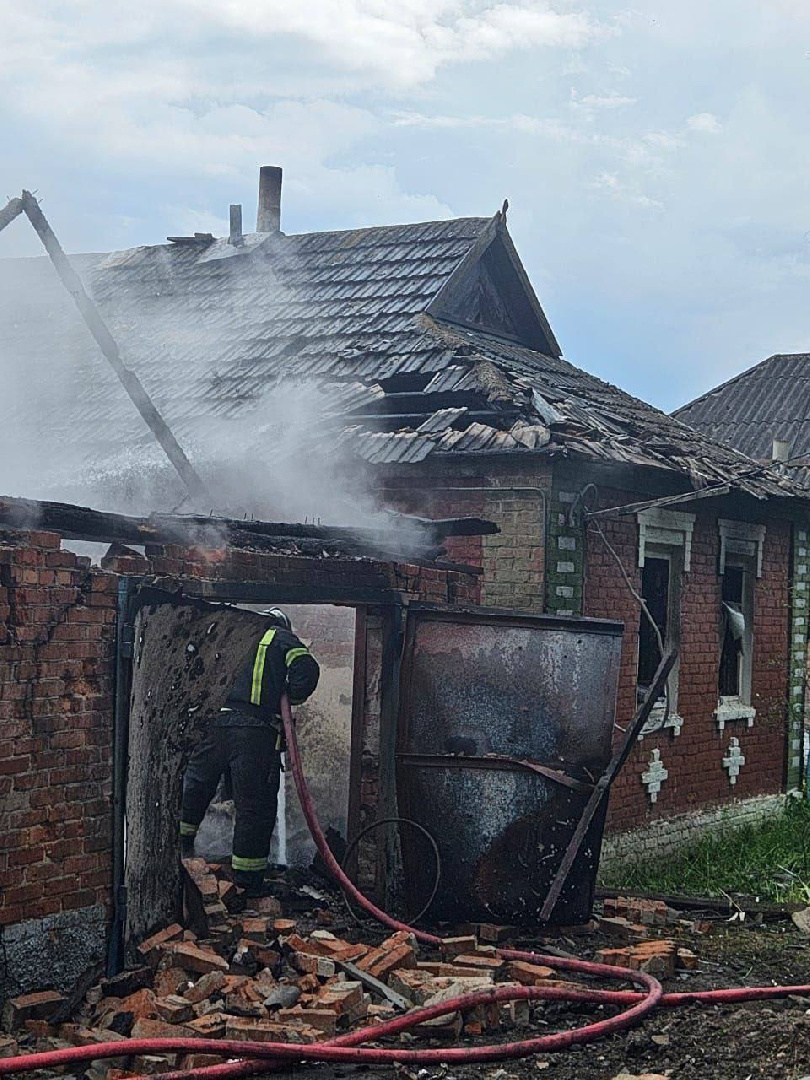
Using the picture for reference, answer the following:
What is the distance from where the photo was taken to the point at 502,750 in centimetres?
777

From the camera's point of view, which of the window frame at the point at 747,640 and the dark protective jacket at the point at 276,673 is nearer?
the dark protective jacket at the point at 276,673

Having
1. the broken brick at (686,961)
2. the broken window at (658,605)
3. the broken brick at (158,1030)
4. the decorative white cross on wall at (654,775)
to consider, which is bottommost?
the broken brick at (686,961)

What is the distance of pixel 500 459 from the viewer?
9.98 meters

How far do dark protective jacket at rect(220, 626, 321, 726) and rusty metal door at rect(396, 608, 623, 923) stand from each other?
72 centimetres

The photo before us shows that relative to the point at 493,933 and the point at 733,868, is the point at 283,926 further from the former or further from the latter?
the point at 733,868

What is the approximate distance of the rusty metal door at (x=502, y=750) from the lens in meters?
7.66

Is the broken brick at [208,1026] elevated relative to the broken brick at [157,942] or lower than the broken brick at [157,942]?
lower

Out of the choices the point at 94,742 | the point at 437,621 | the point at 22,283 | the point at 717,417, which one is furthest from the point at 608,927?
the point at 717,417

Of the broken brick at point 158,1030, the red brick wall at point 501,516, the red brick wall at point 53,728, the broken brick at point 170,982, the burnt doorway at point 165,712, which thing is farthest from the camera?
the red brick wall at point 501,516

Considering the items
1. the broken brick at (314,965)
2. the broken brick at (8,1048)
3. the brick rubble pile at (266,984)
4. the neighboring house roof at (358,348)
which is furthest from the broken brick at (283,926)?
the neighboring house roof at (358,348)

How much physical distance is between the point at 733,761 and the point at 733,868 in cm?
195

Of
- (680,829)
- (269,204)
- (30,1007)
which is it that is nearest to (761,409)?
(269,204)

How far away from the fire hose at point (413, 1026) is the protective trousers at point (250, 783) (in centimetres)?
47

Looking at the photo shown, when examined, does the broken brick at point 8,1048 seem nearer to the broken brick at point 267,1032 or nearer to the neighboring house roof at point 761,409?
the broken brick at point 267,1032
